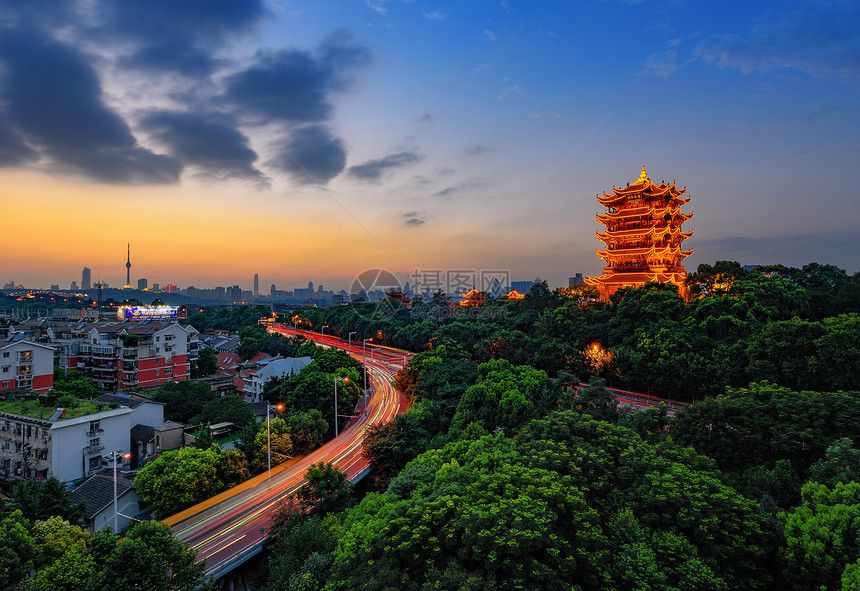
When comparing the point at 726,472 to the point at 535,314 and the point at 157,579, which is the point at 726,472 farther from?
the point at 535,314

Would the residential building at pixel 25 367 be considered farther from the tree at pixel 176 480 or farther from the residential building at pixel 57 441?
the tree at pixel 176 480

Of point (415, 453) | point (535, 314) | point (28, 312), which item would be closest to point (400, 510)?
point (415, 453)

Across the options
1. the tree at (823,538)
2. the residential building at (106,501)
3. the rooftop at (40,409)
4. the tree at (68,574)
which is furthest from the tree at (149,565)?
the tree at (823,538)

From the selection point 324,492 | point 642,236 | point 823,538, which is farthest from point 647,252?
point 324,492

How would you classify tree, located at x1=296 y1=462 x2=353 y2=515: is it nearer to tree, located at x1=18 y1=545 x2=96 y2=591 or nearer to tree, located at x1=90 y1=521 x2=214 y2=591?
tree, located at x1=90 y1=521 x2=214 y2=591

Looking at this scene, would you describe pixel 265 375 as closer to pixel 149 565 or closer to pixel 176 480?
pixel 176 480

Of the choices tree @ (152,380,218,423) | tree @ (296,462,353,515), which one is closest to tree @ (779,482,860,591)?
tree @ (296,462,353,515)
